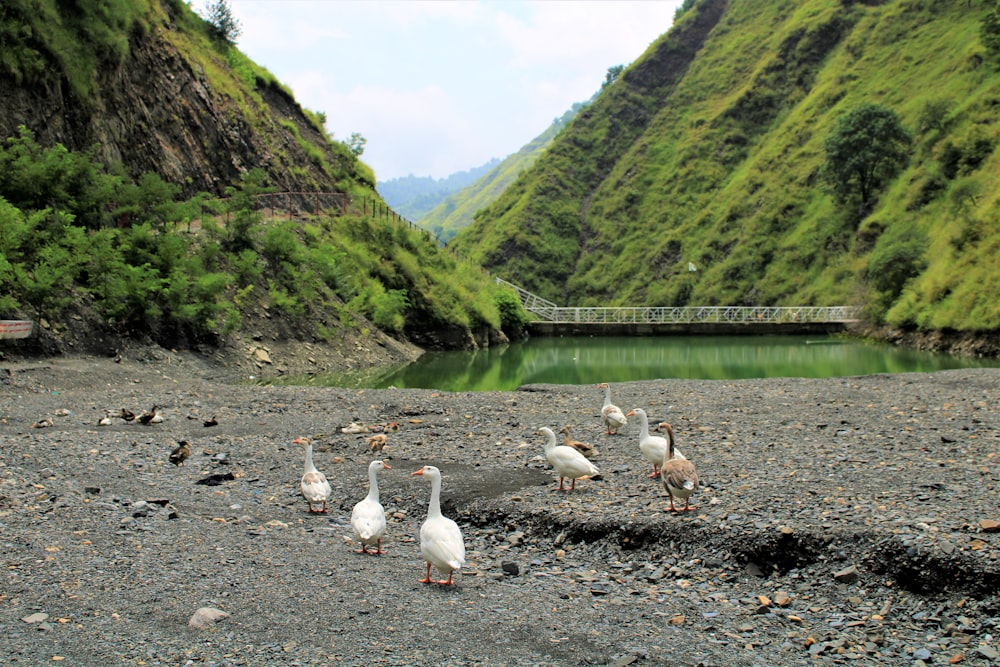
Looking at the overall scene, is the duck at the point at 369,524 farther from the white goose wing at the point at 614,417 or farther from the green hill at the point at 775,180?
the green hill at the point at 775,180

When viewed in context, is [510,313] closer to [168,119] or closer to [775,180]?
[168,119]

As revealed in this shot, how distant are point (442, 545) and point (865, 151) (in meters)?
75.8

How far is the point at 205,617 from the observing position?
6.73m

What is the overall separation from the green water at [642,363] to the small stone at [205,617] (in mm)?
19688

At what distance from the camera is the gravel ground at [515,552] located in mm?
6406

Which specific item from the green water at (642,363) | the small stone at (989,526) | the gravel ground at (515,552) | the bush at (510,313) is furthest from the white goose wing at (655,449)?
the bush at (510,313)

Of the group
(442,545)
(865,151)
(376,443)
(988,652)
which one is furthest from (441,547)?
(865,151)

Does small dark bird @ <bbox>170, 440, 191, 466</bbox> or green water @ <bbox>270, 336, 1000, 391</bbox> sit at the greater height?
green water @ <bbox>270, 336, 1000, 391</bbox>

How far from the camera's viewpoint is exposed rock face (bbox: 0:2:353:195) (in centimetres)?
2920

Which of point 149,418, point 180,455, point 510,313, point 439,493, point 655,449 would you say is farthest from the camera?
point 510,313

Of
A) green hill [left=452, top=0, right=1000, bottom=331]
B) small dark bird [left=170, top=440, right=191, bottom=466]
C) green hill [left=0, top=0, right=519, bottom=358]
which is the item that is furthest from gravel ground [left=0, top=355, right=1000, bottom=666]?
green hill [left=452, top=0, right=1000, bottom=331]

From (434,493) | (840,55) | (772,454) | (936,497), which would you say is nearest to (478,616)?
(434,493)

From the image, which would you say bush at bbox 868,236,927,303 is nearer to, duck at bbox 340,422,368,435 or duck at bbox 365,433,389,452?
duck at bbox 340,422,368,435

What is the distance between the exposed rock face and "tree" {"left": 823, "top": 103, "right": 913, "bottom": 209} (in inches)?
1949
